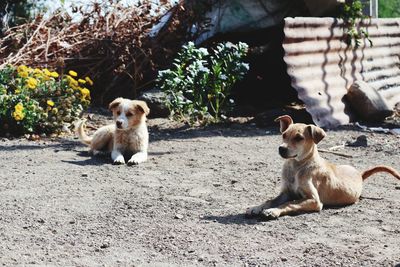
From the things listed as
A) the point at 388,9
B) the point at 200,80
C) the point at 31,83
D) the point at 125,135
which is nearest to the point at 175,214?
the point at 125,135

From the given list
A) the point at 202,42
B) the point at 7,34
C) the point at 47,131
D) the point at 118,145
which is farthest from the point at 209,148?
the point at 7,34

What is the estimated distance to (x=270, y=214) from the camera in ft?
17.5

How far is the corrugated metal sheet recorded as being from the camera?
10141 millimetres

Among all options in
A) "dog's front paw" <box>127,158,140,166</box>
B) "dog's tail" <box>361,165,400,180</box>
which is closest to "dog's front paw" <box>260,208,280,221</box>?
"dog's tail" <box>361,165,400,180</box>

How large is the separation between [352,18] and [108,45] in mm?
3799

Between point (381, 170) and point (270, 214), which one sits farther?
point (381, 170)

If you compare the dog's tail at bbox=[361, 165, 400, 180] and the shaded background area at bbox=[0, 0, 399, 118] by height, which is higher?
the shaded background area at bbox=[0, 0, 399, 118]

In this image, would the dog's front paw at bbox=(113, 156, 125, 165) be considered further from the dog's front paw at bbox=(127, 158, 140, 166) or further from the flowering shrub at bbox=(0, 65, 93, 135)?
the flowering shrub at bbox=(0, 65, 93, 135)

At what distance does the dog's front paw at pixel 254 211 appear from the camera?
5.45 m

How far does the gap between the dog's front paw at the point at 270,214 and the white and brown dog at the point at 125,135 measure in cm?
232

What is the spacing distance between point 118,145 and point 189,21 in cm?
409

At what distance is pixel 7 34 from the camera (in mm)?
11188

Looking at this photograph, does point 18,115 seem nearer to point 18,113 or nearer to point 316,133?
point 18,113

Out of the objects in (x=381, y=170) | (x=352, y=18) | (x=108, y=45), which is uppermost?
(x=352, y=18)
